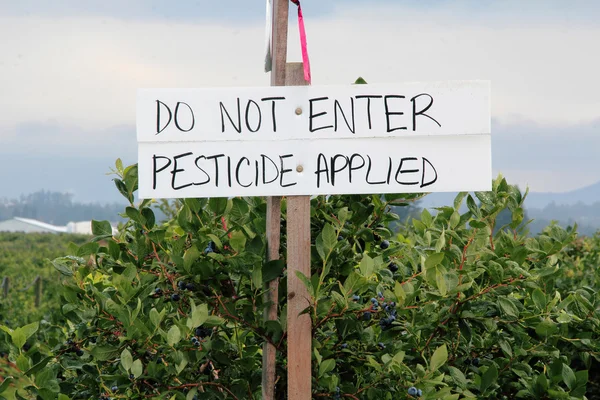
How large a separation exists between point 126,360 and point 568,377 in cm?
127

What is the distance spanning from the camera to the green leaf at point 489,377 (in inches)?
83.5

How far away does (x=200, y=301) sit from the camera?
2.12 meters

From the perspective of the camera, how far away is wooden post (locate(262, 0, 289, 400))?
2.04 metres

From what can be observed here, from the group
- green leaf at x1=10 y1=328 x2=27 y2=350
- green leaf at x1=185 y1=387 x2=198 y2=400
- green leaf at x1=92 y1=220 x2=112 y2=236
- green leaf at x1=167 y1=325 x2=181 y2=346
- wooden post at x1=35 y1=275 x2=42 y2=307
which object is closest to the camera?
green leaf at x1=167 y1=325 x2=181 y2=346

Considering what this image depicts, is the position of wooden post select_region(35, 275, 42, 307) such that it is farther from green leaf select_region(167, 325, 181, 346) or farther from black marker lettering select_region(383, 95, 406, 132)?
black marker lettering select_region(383, 95, 406, 132)

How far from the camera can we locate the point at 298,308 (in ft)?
6.56

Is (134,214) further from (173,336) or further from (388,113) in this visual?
(388,113)

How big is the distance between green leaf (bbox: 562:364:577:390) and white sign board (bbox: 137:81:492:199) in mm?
784

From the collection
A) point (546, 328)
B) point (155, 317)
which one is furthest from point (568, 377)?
point (155, 317)

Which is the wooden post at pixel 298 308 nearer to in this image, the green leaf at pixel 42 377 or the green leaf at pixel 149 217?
the green leaf at pixel 149 217

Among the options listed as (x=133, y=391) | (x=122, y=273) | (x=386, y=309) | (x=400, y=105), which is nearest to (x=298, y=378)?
(x=386, y=309)

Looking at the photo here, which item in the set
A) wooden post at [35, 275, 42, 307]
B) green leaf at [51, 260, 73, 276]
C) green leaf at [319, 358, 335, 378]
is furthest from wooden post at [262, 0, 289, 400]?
wooden post at [35, 275, 42, 307]

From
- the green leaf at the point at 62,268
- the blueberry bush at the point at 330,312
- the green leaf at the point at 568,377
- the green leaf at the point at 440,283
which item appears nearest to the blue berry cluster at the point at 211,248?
the blueberry bush at the point at 330,312

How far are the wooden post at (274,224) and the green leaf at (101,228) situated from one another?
1.68 ft
